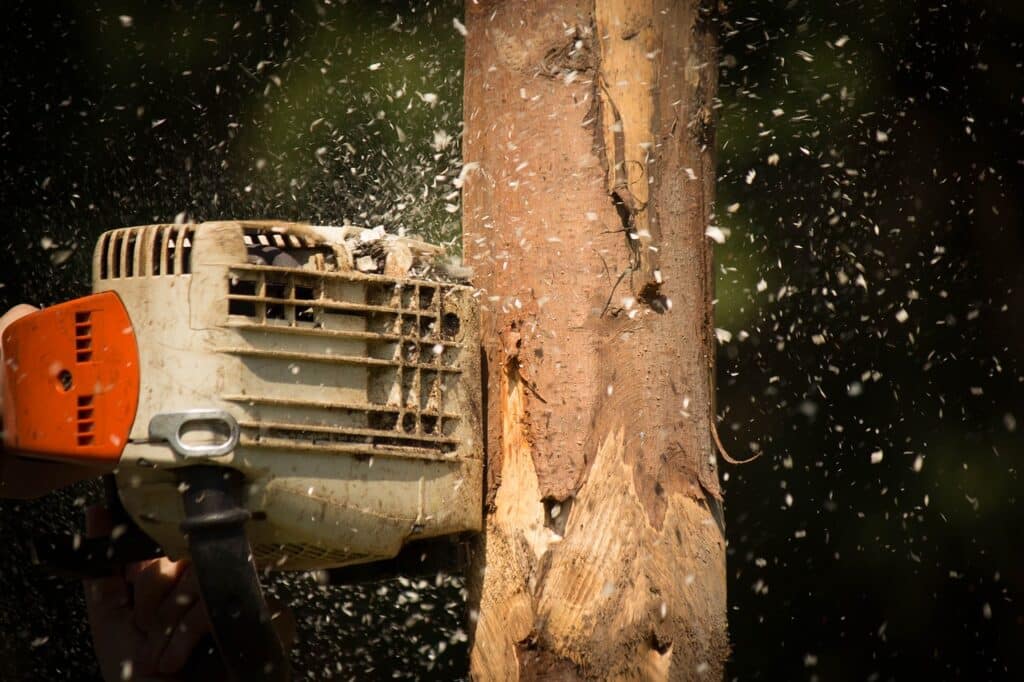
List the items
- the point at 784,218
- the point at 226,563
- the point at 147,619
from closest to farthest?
the point at 226,563
the point at 147,619
the point at 784,218

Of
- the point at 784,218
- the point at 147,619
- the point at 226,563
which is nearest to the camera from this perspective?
the point at 226,563

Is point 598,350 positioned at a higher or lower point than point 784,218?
lower

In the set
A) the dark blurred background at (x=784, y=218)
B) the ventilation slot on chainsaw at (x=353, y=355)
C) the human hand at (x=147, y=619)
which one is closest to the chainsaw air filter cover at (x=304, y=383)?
the ventilation slot on chainsaw at (x=353, y=355)

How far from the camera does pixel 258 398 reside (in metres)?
1.58

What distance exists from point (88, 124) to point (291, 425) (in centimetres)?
269

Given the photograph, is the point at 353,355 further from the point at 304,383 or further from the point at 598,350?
the point at 598,350

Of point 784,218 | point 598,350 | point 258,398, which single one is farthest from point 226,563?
point 784,218

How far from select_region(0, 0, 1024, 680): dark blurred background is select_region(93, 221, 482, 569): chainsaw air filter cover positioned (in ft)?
6.97

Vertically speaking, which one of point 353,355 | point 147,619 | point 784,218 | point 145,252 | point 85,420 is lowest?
point 147,619

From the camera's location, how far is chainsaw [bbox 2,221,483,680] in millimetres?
1568

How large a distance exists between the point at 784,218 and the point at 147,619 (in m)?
2.75

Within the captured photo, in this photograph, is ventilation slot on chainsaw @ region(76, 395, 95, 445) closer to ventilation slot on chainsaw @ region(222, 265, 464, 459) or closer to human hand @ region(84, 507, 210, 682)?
ventilation slot on chainsaw @ region(222, 265, 464, 459)

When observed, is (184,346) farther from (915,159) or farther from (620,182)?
(915,159)

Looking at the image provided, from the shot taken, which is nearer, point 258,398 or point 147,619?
point 258,398
